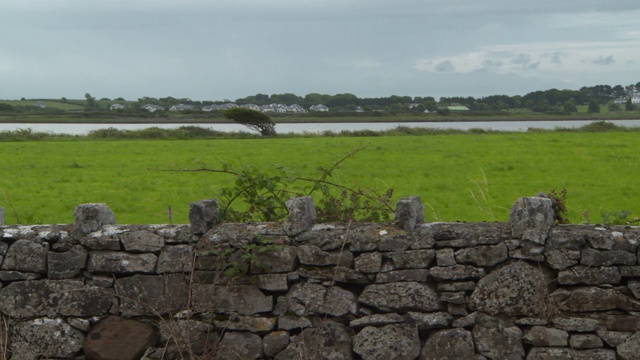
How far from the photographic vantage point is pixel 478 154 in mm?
27016

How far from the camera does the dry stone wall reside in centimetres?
570

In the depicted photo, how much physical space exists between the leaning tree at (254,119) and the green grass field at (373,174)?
64.5ft

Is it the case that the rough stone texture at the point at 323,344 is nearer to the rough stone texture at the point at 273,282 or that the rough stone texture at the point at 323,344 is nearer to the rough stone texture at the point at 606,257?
the rough stone texture at the point at 273,282

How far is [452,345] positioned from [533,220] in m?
1.13

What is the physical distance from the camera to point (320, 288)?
596 centimetres

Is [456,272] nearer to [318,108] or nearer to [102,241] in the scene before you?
[102,241]

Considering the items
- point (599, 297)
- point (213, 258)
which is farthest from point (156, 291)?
point (599, 297)

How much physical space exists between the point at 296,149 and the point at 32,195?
50.9ft

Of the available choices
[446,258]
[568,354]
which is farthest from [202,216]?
[568,354]

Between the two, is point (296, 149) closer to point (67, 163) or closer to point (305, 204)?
point (67, 163)

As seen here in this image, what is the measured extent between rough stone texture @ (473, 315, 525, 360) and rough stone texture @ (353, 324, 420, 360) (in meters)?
0.48

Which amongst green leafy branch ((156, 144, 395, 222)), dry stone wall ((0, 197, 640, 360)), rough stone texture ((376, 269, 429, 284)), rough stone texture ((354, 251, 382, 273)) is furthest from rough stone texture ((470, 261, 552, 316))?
green leafy branch ((156, 144, 395, 222))

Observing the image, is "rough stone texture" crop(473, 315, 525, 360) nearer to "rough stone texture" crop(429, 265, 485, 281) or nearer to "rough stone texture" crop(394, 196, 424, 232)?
"rough stone texture" crop(429, 265, 485, 281)

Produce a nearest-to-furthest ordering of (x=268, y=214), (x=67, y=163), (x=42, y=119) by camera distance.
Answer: (x=268, y=214) → (x=67, y=163) → (x=42, y=119)
